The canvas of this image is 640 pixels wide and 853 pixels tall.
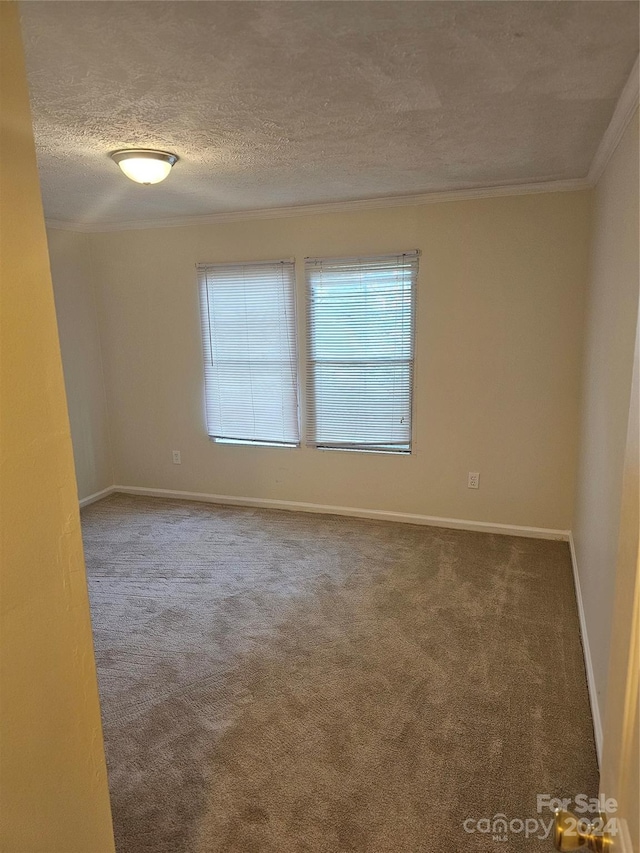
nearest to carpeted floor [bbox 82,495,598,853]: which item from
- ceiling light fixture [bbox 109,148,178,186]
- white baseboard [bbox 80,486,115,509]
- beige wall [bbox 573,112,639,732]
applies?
beige wall [bbox 573,112,639,732]

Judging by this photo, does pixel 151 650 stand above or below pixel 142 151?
below

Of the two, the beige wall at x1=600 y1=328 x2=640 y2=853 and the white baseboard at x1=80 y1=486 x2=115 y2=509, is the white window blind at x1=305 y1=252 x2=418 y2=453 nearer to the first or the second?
the white baseboard at x1=80 y1=486 x2=115 y2=509

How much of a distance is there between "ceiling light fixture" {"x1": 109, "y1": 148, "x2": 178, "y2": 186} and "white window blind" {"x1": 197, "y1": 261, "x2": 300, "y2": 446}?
1516mm

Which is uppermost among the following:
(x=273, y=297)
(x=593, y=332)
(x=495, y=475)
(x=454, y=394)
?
(x=273, y=297)

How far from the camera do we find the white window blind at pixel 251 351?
4.12 meters

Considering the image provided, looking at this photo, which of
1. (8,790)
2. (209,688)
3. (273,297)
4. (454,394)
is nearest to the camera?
(8,790)

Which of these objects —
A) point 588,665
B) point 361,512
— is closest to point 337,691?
point 588,665

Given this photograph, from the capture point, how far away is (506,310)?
3568mm

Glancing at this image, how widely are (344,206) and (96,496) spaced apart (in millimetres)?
3266

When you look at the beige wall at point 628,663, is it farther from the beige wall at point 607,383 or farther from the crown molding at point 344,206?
the crown molding at point 344,206

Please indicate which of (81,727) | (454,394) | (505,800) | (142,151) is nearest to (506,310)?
(454,394)

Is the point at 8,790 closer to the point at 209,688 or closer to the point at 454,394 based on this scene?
the point at 209,688

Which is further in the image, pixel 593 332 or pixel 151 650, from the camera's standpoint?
pixel 593 332

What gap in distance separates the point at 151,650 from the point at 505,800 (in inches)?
66.9
